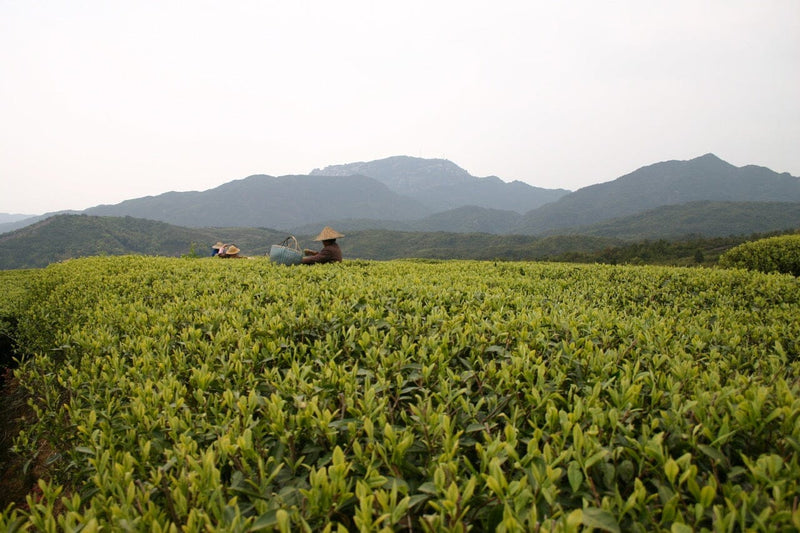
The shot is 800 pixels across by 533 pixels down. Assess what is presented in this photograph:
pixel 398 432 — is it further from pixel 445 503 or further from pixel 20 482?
pixel 20 482

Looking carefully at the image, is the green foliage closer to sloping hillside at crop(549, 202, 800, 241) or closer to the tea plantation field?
the tea plantation field

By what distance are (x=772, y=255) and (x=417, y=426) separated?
45.7 feet

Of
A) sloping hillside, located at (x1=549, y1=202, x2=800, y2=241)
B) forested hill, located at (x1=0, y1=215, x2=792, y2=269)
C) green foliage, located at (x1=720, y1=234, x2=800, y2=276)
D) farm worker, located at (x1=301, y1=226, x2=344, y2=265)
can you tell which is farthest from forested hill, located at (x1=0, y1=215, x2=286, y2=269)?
sloping hillside, located at (x1=549, y1=202, x2=800, y2=241)

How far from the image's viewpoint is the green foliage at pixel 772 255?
34.2ft

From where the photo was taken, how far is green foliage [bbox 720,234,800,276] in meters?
10.4

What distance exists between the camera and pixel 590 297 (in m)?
5.61

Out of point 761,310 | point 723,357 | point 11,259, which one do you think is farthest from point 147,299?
point 11,259

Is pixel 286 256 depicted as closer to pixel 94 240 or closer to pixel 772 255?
pixel 772 255

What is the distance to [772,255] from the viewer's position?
10.9m

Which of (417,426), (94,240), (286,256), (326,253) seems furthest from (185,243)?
(417,426)

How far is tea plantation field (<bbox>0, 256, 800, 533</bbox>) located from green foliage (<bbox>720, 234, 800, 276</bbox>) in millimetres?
9861

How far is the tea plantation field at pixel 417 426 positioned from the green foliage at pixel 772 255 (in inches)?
388

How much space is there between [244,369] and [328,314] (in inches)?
37.6

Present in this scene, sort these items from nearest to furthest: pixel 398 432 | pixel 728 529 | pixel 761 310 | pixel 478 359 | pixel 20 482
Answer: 1. pixel 728 529
2. pixel 398 432
3. pixel 478 359
4. pixel 20 482
5. pixel 761 310
